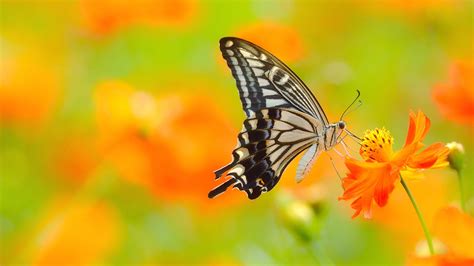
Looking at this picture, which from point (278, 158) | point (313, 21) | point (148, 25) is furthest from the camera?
point (313, 21)

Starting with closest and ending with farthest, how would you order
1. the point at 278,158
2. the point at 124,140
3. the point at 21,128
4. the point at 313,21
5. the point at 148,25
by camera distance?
1. the point at 278,158
2. the point at 124,140
3. the point at 21,128
4. the point at 148,25
5. the point at 313,21

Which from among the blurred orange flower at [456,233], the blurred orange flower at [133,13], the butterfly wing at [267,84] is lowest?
the blurred orange flower at [456,233]

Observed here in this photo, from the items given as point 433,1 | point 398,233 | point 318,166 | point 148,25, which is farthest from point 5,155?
point 433,1

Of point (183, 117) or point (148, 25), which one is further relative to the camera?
point (148, 25)

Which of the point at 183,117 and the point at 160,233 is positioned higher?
the point at 183,117

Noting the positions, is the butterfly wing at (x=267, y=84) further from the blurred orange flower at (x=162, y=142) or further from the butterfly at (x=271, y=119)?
the blurred orange flower at (x=162, y=142)

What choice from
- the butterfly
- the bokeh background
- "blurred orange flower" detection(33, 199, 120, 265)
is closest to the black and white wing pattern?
the butterfly

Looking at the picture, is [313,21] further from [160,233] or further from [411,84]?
[160,233]

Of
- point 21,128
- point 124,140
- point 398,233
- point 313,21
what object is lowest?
point 398,233

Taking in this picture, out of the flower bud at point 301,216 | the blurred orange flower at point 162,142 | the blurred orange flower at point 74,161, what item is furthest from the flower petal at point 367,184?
the blurred orange flower at point 74,161
